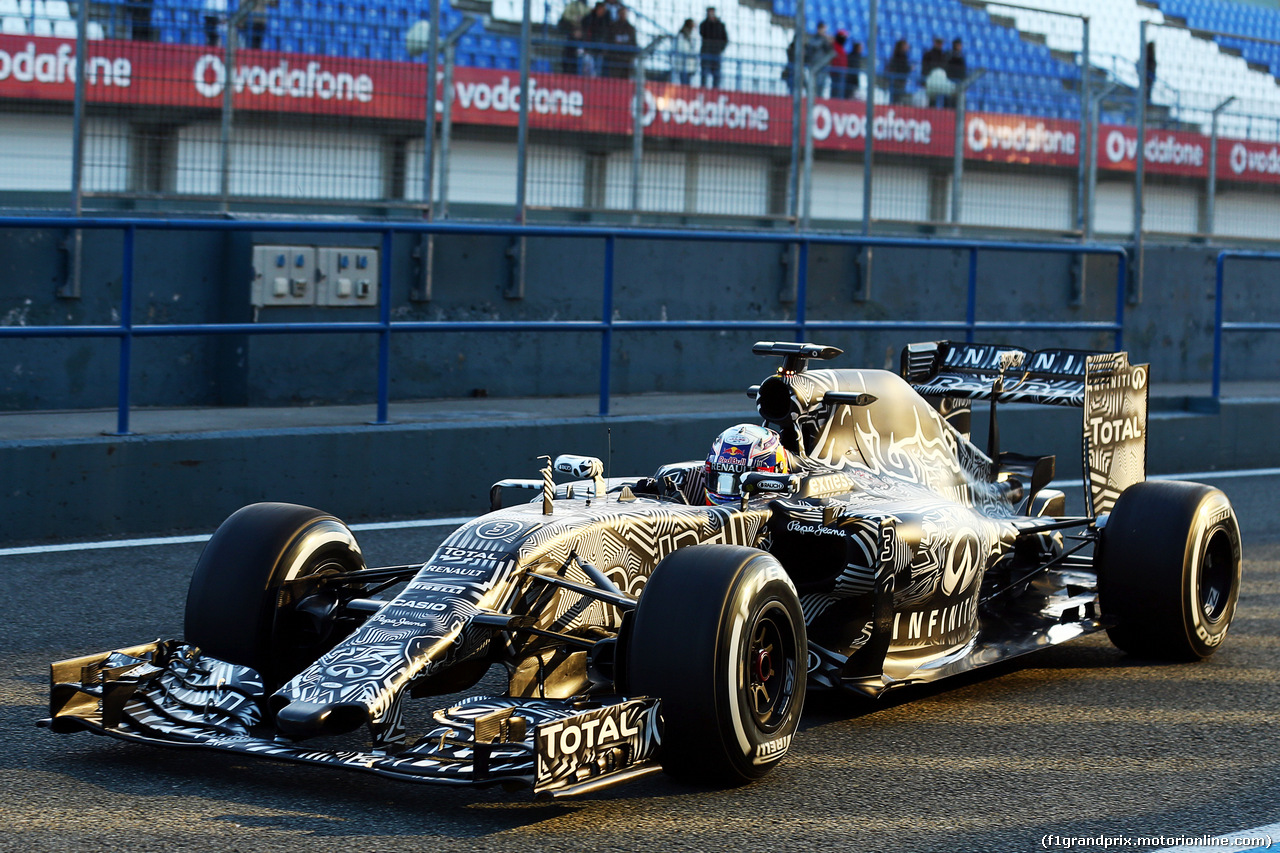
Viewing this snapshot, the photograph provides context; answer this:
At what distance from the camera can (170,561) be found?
7.81 meters

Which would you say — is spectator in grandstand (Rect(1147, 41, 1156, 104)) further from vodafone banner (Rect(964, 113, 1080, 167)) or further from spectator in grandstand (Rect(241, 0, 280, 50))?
spectator in grandstand (Rect(241, 0, 280, 50))

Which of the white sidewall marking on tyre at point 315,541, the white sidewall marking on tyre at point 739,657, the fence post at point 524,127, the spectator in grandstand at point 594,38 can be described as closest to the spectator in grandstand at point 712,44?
the spectator in grandstand at point 594,38

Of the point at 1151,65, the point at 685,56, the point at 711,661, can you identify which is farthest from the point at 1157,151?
the point at 711,661

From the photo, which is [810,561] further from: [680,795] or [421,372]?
[421,372]

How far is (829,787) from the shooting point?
15.7 feet

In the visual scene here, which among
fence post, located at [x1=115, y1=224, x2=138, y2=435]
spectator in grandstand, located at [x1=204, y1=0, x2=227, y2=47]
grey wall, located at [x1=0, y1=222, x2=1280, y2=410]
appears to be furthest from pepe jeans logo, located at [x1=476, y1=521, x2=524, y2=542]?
spectator in grandstand, located at [x1=204, y1=0, x2=227, y2=47]

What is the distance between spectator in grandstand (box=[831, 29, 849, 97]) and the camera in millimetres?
13973

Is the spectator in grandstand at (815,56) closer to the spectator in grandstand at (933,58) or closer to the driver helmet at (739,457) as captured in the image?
the spectator in grandstand at (933,58)

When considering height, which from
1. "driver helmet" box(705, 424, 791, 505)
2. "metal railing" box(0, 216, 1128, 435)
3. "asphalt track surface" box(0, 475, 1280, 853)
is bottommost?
"asphalt track surface" box(0, 475, 1280, 853)

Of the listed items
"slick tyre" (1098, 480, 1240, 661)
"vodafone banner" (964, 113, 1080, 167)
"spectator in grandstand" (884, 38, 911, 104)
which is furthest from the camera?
"vodafone banner" (964, 113, 1080, 167)

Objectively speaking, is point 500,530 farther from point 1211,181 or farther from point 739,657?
point 1211,181

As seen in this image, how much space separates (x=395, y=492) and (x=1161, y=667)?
4589 mm

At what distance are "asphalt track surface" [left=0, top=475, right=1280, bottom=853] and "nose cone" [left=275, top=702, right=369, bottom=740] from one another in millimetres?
243

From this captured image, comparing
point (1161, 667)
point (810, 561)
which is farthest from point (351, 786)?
point (1161, 667)
